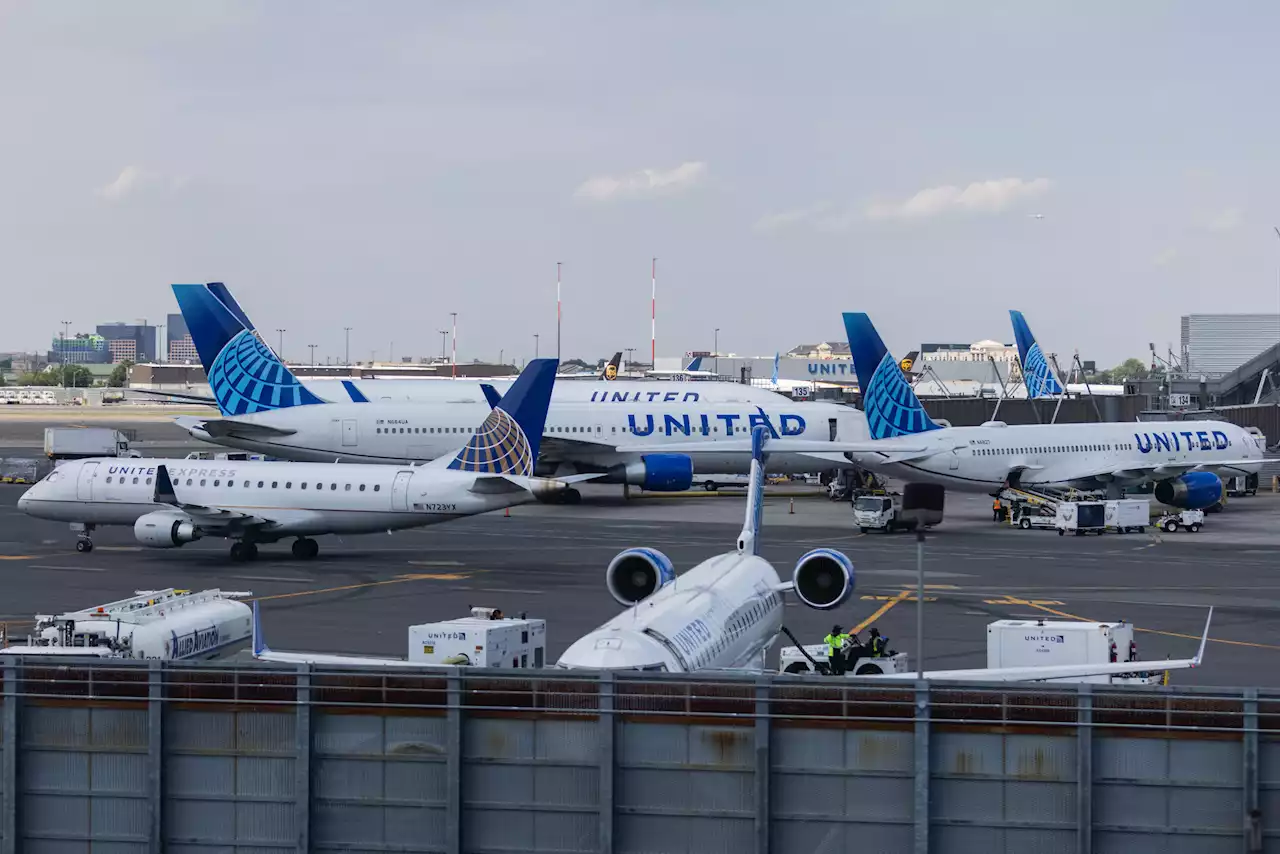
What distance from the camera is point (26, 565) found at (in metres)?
51.0

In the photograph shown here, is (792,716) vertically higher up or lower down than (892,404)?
lower down

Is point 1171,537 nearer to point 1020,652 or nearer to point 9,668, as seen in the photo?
point 1020,652

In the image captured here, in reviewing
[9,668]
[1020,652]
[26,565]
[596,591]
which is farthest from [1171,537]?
[9,668]

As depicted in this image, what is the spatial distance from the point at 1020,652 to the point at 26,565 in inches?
1440

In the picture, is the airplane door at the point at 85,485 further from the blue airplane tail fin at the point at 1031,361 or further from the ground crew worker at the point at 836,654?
A: the blue airplane tail fin at the point at 1031,361

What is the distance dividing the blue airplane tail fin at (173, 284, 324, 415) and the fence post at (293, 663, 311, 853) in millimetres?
A: 57400

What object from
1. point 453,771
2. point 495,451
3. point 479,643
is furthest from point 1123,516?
point 453,771

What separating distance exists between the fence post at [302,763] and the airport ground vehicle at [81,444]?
263 feet

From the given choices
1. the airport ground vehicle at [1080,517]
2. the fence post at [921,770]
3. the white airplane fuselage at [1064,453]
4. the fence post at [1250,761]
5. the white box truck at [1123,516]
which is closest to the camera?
the fence post at [1250,761]

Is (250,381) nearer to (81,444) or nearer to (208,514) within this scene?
(81,444)

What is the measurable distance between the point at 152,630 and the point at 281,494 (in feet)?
81.1

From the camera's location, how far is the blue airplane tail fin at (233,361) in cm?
7319

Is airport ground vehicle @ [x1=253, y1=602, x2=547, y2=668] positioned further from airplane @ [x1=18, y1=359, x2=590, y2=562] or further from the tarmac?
airplane @ [x1=18, y1=359, x2=590, y2=562]

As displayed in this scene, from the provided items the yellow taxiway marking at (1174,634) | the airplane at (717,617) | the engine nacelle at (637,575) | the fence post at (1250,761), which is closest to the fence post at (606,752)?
the airplane at (717,617)
